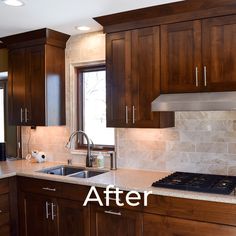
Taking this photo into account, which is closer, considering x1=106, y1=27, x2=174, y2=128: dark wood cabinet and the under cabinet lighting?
the under cabinet lighting

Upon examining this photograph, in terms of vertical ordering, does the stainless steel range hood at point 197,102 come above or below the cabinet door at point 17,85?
below

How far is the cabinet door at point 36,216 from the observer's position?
290 cm

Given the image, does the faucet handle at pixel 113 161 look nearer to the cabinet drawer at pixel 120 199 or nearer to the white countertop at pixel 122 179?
the white countertop at pixel 122 179

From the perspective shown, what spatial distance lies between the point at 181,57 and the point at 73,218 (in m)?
1.74

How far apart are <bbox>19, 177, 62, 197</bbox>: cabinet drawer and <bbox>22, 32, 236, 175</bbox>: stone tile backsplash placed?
2.09ft

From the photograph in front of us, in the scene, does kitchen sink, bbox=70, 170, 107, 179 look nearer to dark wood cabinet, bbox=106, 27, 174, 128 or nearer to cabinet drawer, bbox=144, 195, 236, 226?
dark wood cabinet, bbox=106, 27, 174, 128

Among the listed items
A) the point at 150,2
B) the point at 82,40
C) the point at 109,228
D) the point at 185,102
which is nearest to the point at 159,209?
the point at 109,228

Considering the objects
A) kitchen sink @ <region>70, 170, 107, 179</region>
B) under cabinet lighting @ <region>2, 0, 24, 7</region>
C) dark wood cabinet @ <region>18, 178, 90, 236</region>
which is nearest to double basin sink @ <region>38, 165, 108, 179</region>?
kitchen sink @ <region>70, 170, 107, 179</region>

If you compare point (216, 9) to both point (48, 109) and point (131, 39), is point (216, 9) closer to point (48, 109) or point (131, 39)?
point (131, 39)

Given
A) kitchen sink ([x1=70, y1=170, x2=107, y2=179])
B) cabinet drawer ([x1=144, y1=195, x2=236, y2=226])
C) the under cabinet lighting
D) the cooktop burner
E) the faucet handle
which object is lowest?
cabinet drawer ([x1=144, y1=195, x2=236, y2=226])

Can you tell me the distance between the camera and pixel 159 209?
2.30m

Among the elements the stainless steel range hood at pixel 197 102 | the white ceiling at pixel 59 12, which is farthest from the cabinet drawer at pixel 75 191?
the white ceiling at pixel 59 12

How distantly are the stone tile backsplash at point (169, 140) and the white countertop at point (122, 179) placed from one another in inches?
6.0

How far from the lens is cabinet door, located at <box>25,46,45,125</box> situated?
329cm
